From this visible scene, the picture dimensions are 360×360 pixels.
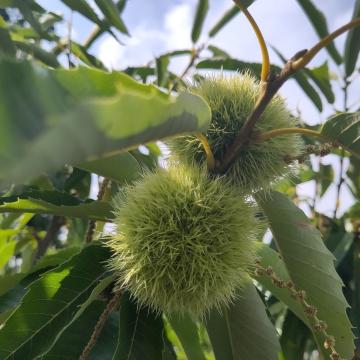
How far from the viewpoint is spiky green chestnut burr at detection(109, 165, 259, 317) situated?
90 centimetres

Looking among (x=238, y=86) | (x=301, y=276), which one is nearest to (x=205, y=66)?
(x=238, y=86)

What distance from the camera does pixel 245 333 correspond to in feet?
3.56

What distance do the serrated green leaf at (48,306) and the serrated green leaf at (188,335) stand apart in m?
0.26

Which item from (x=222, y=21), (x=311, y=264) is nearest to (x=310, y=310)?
(x=311, y=264)

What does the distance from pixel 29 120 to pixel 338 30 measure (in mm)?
590

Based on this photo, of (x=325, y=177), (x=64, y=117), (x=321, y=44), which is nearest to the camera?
(x=64, y=117)

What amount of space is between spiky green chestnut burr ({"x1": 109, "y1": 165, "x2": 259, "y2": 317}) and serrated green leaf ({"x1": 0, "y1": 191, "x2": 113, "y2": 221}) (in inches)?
4.1

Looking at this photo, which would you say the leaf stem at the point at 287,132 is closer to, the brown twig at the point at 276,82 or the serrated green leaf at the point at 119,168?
the brown twig at the point at 276,82

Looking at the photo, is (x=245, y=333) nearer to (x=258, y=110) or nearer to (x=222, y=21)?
(x=258, y=110)

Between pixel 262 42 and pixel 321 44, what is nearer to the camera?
pixel 321 44

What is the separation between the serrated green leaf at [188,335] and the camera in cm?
120

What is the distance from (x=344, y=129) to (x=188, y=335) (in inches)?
23.8

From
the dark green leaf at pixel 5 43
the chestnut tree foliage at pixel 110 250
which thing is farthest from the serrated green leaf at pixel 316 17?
the dark green leaf at pixel 5 43

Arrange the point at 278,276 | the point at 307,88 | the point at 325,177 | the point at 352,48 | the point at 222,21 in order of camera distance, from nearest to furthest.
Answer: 1. the point at 278,276
2. the point at 352,48
3. the point at 307,88
4. the point at 222,21
5. the point at 325,177
